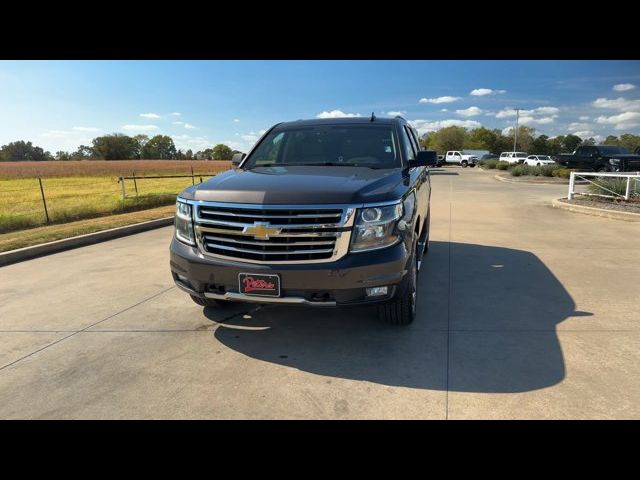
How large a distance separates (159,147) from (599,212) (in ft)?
449

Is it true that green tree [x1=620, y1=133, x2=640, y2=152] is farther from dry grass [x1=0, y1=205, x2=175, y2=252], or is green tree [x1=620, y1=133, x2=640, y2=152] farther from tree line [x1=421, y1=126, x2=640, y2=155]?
dry grass [x1=0, y1=205, x2=175, y2=252]

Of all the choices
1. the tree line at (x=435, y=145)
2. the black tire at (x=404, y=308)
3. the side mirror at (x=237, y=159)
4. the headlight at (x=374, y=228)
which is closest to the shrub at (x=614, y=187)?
the black tire at (x=404, y=308)

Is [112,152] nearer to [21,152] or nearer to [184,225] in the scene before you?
[21,152]

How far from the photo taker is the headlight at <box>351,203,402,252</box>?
10.5 ft

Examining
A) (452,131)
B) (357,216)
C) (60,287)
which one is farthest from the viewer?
(452,131)

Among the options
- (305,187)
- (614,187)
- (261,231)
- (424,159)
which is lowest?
(614,187)

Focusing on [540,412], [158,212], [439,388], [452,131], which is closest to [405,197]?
[439,388]

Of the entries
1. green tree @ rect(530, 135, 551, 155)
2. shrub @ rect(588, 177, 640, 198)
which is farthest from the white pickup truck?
green tree @ rect(530, 135, 551, 155)

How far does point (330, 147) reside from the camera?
4.67 m

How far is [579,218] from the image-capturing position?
10.3 m

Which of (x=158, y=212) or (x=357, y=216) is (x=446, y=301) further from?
(x=158, y=212)

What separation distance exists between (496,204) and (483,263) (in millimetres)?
7994

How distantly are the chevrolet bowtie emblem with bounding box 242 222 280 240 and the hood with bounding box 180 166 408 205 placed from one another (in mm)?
175

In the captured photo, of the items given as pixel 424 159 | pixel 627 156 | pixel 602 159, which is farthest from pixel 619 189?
pixel 602 159
